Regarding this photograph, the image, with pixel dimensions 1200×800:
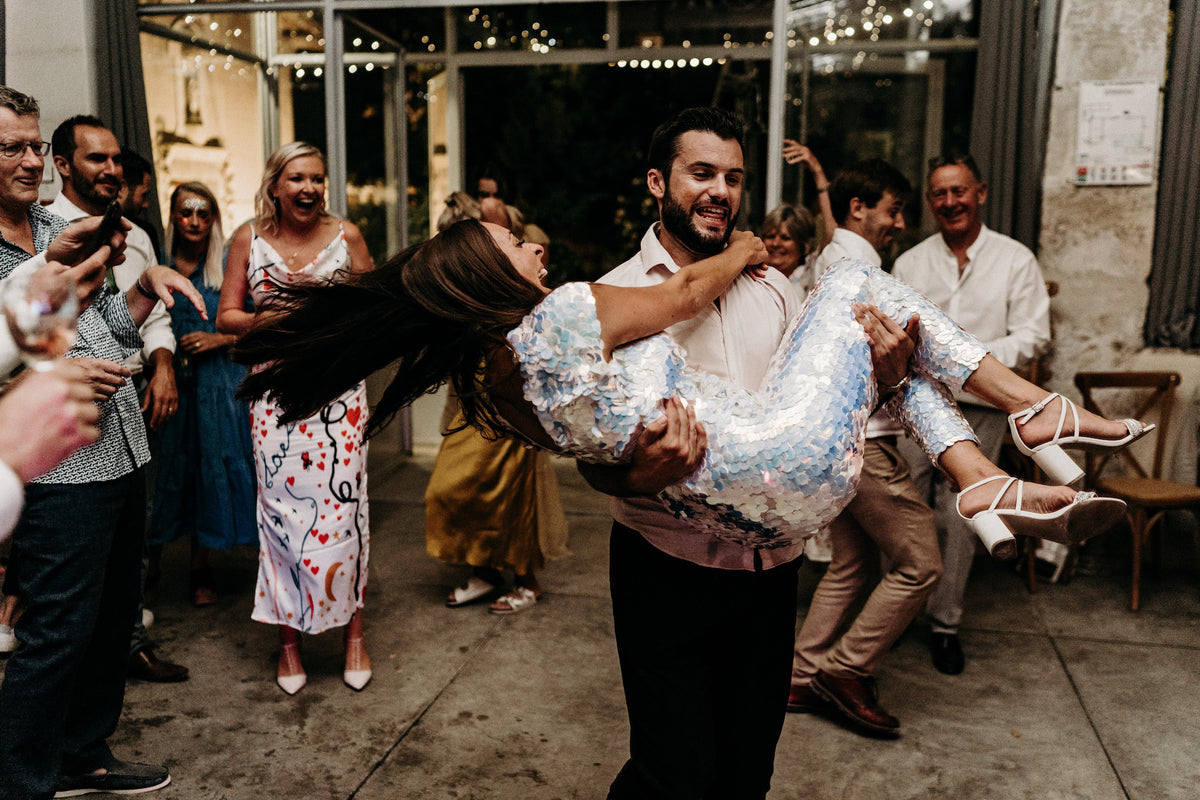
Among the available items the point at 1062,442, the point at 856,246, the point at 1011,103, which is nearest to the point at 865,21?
the point at 1011,103

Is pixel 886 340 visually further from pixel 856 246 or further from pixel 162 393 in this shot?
→ pixel 162 393

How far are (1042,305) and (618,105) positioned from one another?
4.86 metres

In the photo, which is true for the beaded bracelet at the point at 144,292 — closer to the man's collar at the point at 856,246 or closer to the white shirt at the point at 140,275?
the white shirt at the point at 140,275

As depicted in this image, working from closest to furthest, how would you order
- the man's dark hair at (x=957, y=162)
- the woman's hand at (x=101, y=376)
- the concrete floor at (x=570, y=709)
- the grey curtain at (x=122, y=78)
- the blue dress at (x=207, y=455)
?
1. the woman's hand at (x=101, y=376)
2. the concrete floor at (x=570, y=709)
3. the man's dark hair at (x=957, y=162)
4. the blue dress at (x=207, y=455)
5. the grey curtain at (x=122, y=78)

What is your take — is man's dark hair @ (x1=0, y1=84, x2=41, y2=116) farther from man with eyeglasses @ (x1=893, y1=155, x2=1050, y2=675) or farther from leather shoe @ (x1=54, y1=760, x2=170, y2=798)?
man with eyeglasses @ (x1=893, y1=155, x2=1050, y2=675)

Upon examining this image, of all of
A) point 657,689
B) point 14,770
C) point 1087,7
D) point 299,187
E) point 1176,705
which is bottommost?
point 1176,705

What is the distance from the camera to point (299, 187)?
11.4 feet

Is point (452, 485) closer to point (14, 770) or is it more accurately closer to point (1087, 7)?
point (14, 770)

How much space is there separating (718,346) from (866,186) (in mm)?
1776

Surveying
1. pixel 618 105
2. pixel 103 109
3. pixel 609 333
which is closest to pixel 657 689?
pixel 609 333

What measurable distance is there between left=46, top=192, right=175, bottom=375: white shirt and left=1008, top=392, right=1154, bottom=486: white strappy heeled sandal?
2599 millimetres

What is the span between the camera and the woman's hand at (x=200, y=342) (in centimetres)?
411

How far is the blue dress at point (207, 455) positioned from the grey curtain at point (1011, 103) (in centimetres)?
382

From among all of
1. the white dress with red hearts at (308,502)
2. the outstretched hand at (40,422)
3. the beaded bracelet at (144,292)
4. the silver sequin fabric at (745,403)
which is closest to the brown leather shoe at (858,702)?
the silver sequin fabric at (745,403)
